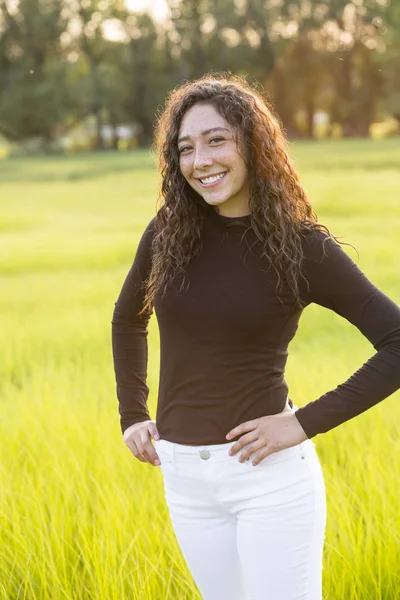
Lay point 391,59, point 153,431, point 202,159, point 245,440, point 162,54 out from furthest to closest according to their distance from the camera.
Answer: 1. point 162,54
2. point 391,59
3. point 153,431
4. point 202,159
5. point 245,440

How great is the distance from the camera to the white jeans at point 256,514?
73.5 inches

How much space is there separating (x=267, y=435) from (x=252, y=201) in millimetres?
542

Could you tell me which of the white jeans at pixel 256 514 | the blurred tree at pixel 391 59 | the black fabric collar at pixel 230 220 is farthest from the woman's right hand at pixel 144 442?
the blurred tree at pixel 391 59

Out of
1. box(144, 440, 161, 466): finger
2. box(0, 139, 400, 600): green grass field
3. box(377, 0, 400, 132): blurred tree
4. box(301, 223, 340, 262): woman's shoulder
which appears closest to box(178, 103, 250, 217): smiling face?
box(301, 223, 340, 262): woman's shoulder

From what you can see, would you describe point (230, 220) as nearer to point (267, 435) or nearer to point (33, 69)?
point (267, 435)

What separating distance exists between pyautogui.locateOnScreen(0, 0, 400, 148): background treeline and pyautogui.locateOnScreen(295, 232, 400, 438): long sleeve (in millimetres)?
43694

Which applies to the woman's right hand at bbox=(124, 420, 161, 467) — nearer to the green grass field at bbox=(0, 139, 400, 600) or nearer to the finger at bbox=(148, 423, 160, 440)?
the finger at bbox=(148, 423, 160, 440)

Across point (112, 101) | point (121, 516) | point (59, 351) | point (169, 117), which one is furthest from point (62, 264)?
point (112, 101)

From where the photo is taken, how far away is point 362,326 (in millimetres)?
1926

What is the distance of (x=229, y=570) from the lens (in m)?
2.00

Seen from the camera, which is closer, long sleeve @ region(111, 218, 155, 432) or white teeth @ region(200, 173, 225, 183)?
white teeth @ region(200, 173, 225, 183)

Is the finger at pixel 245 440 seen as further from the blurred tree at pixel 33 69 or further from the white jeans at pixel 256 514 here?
the blurred tree at pixel 33 69

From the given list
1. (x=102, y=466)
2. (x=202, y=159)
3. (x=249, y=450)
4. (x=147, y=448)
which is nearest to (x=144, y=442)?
(x=147, y=448)

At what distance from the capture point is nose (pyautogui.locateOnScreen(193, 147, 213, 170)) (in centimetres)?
197
